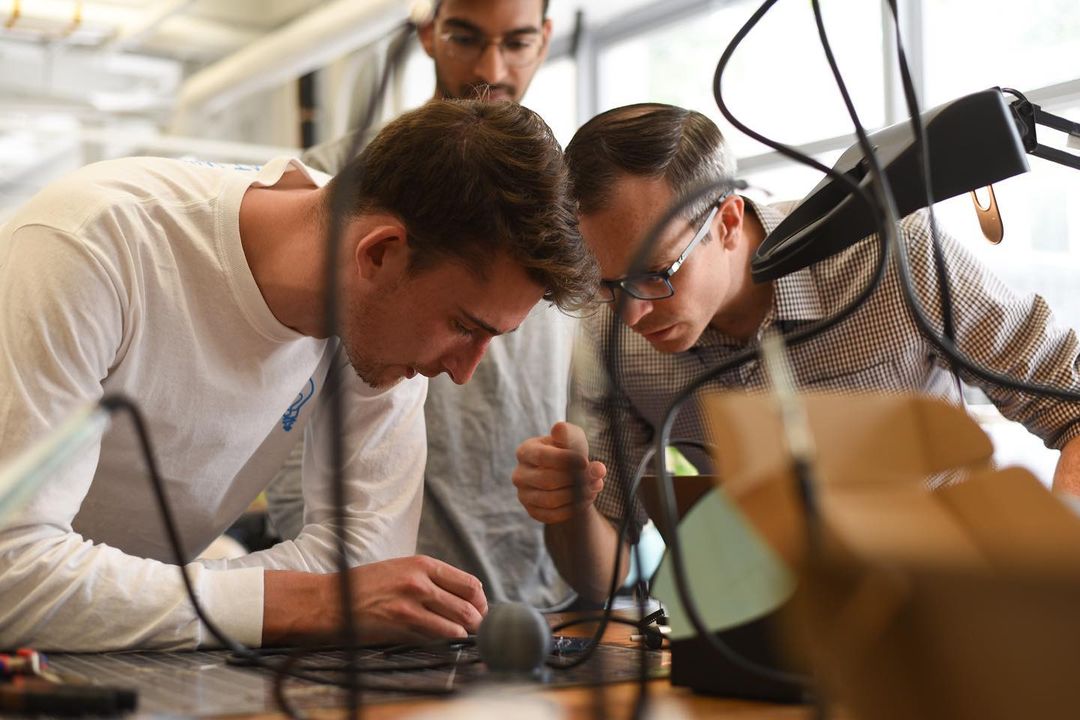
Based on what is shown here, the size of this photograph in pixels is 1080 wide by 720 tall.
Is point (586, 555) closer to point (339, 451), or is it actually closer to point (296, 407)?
point (296, 407)

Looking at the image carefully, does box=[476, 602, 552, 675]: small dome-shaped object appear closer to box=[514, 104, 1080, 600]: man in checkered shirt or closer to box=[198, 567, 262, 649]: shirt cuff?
box=[198, 567, 262, 649]: shirt cuff

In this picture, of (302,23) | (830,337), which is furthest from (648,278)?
(302,23)

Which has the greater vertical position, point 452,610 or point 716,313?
point 716,313

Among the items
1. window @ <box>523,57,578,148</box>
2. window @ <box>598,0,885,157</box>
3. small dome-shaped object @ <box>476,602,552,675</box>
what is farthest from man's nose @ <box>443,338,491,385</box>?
window @ <box>523,57,578,148</box>

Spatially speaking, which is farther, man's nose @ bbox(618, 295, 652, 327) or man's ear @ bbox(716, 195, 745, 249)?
man's ear @ bbox(716, 195, 745, 249)

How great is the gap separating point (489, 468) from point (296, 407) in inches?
23.5

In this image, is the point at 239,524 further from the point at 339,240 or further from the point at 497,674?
the point at 339,240

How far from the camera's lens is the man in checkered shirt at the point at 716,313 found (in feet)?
4.49

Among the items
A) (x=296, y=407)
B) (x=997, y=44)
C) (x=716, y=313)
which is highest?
(x=997, y=44)

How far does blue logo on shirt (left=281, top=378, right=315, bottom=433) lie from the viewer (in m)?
1.35

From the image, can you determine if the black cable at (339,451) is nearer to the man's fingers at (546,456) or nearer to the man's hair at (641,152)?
the man's fingers at (546,456)

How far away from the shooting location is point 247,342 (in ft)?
4.04

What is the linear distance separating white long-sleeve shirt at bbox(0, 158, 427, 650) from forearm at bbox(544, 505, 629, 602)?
11.3 inches

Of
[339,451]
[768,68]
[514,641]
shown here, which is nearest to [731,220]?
[514,641]
